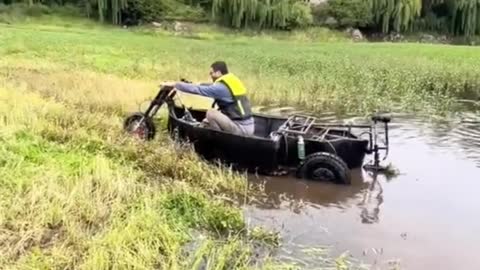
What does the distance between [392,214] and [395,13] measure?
4249cm

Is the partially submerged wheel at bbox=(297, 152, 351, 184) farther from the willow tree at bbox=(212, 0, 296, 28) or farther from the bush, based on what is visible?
the bush

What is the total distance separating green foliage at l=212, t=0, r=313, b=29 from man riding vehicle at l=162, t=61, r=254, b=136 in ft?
122

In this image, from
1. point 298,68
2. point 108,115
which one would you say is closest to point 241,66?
point 298,68

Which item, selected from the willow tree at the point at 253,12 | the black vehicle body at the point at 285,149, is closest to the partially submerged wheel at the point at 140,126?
the black vehicle body at the point at 285,149

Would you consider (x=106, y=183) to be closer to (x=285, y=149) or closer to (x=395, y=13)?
(x=285, y=149)

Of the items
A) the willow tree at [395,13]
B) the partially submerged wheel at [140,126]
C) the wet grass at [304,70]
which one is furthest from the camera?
Answer: the willow tree at [395,13]

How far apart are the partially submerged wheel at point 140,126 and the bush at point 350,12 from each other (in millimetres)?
41439

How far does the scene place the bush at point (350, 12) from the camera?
164 feet

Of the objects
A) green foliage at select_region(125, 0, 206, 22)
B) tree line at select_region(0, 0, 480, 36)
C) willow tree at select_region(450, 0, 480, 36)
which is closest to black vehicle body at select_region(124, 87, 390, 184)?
tree line at select_region(0, 0, 480, 36)

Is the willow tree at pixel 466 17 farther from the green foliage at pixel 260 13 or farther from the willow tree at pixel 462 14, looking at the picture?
the green foliage at pixel 260 13

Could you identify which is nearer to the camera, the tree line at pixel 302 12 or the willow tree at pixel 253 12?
the willow tree at pixel 253 12

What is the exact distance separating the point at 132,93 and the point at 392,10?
126ft

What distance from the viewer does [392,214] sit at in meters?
8.59

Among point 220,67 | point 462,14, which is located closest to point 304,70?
point 220,67
